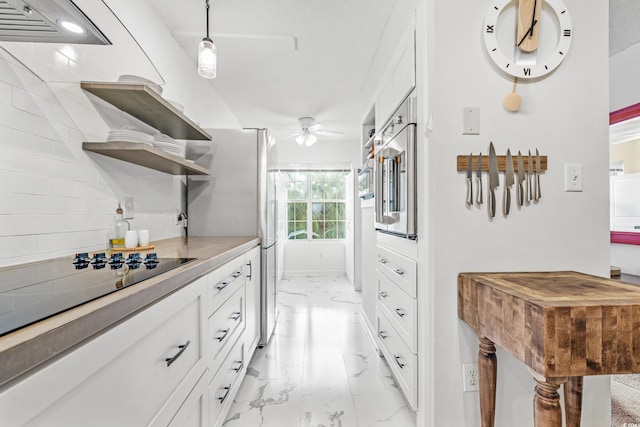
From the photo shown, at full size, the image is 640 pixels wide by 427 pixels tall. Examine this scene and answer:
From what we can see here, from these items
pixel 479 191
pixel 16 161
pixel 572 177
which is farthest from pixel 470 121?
Answer: pixel 16 161

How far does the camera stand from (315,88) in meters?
3.43

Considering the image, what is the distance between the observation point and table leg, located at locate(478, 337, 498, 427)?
1243 mm

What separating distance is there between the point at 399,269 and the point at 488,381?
2.31 feet

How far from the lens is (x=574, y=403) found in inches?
47.2

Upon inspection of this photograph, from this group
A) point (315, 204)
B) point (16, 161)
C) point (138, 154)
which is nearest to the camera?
point (16, 161)

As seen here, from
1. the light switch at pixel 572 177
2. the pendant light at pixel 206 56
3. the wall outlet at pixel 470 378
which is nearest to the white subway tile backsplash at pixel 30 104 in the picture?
the pendant light at pixel 206 56

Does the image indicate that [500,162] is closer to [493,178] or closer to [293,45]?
[493,178]

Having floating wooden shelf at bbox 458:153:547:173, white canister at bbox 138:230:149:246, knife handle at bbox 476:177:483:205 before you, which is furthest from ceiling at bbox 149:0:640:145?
white canister at bbox 138:230:149:246

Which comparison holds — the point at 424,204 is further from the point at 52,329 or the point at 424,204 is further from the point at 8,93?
the point at 8,93

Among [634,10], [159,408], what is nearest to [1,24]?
[159,408]

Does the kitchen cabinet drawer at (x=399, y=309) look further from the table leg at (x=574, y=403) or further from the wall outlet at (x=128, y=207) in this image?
the wall outlet at (x=128, y=207)

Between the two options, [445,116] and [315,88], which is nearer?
[445,116]

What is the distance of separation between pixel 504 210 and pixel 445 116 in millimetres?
530

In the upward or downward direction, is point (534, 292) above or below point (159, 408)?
above
